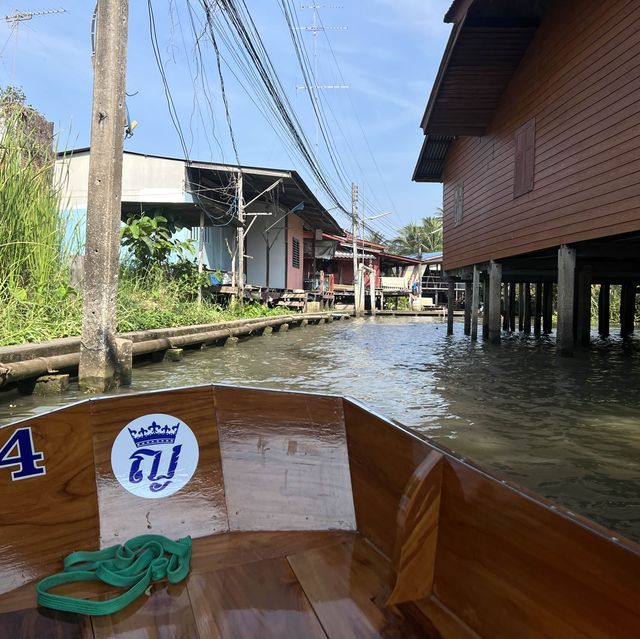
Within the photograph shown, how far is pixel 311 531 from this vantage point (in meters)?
2.25

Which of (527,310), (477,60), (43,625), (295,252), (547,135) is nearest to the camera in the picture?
(43,625)

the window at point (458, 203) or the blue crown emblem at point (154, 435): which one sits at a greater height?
the window at point (458, 203)

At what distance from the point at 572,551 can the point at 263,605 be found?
0.97 meters

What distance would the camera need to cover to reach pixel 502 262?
12.2 metres

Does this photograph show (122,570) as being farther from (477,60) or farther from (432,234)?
(432,234)

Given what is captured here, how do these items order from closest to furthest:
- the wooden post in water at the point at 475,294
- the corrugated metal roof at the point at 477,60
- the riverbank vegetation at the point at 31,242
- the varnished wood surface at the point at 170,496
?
the varnished wood surface at the point at 170,496
the riverbank vegetation at the point at 31,242
the corrugated metal roof at the point at 477,60
the wooden post in water at the point at 475,294

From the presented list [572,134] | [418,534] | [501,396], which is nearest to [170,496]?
[418,534]

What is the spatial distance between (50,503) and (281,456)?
89 centimetres

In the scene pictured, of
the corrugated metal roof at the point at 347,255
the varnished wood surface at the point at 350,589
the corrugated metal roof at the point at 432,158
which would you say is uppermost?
the corrugated metal roof at the point at 432,158

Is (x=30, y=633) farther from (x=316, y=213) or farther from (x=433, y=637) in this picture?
(x=316, y=213)

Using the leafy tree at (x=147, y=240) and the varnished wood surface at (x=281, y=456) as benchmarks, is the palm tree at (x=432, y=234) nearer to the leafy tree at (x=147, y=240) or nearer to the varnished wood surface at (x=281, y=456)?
the leafy tree at (x=147, y=240)

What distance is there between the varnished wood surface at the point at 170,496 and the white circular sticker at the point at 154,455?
0.02 m

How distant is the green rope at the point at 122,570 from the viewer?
1655 mm

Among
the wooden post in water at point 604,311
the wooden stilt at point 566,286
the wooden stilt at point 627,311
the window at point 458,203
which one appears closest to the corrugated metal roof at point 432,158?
the window at point 458,203
